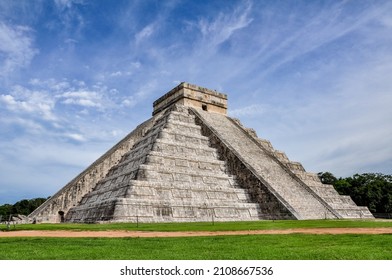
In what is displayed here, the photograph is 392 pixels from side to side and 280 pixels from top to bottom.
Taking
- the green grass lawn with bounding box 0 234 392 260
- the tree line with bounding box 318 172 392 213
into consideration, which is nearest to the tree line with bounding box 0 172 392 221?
the tree line with bounding box 318 172 392 213

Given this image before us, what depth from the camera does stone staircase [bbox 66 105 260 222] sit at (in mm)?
20062

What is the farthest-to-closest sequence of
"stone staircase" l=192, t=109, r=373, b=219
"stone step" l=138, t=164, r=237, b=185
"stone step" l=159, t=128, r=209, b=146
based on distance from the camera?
"stone step" l=159, t=128, r=209, b=146
"stone staircase" l=192, t=109, r=373, b=219
"stone step" l=138, t=164, r=237, b=185

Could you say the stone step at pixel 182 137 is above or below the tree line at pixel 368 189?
above

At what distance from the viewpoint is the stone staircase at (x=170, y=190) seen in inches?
790

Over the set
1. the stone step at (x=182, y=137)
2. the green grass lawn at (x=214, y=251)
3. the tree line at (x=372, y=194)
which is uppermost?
the stone step at (x=182, y=137)

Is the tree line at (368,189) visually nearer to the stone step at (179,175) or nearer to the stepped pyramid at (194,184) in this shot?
the stepped pyramid at (194,184)

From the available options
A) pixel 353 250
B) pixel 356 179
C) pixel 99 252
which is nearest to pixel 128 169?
pixel 99 252

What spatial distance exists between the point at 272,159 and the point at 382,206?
17.3m

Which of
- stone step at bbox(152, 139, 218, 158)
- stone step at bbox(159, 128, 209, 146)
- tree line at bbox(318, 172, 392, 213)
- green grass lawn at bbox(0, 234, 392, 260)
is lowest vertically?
green grass lawn at bbox(0, 234, 392, 260)

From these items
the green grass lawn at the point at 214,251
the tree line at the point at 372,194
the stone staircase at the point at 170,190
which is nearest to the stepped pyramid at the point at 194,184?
the stone staircase at the point at 170,190

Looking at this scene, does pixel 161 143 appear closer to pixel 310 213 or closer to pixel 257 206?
pixel 257 206

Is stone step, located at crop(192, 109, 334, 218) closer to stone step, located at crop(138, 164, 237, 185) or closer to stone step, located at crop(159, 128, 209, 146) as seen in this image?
stone step, located at crop(159, 128, 209, 146)

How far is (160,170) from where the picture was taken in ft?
74.8
